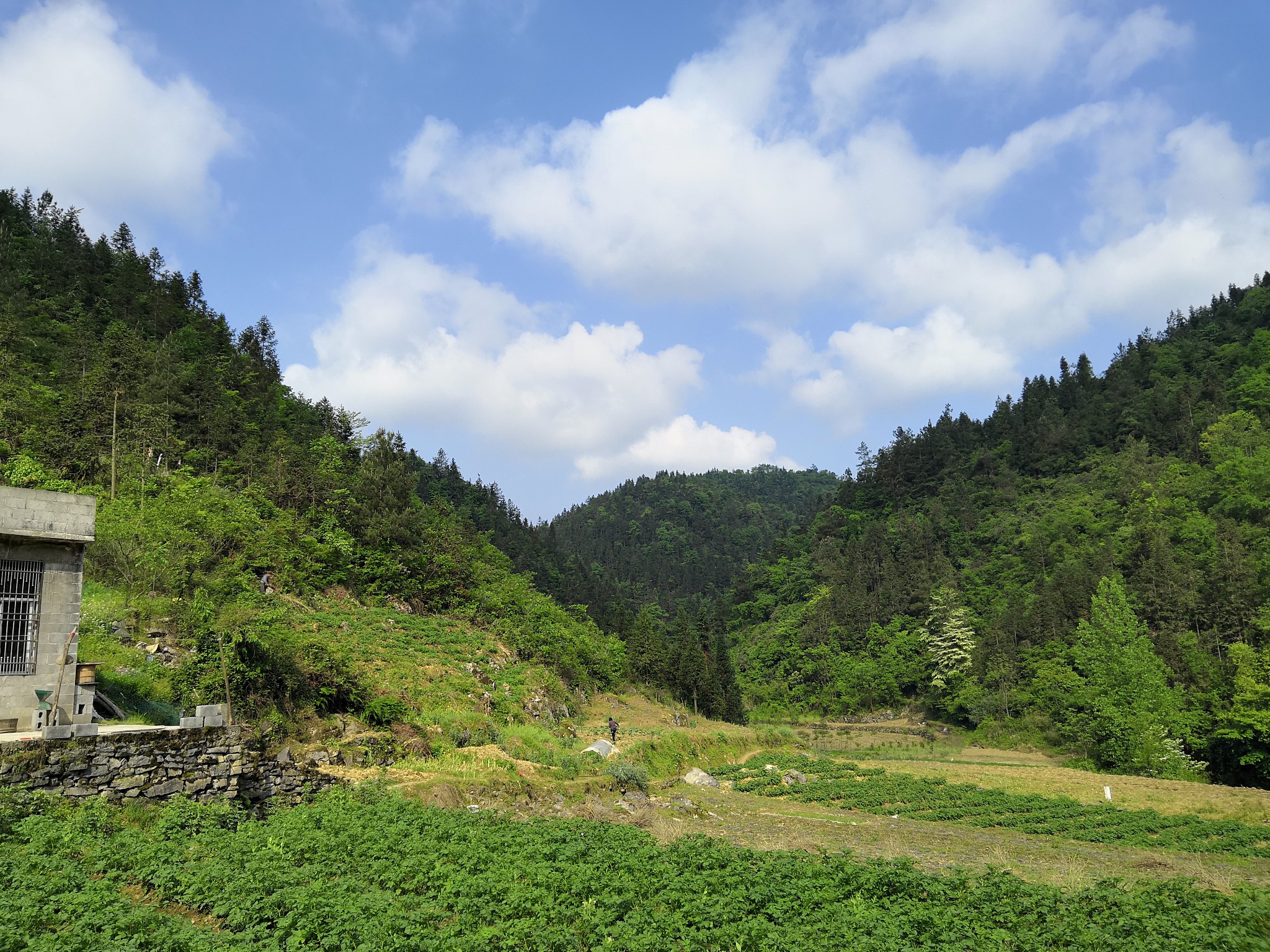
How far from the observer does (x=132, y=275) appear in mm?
61844

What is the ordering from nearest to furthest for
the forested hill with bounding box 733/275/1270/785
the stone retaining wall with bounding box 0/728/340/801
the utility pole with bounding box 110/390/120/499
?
the stone retaining wall with bounding box 0/728/340/801, the utility pole with bounding box 110/390/120/499, the forested hill with bounding box 733/275/1270/785

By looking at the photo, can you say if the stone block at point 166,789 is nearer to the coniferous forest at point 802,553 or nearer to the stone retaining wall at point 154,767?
the stone retaining wall at point 154,767

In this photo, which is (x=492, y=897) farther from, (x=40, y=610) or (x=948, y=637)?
(x=948, y=637)

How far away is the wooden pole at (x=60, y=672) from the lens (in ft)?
49.7

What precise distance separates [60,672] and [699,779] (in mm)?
22869

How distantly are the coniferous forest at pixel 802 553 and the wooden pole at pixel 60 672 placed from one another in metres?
4.03

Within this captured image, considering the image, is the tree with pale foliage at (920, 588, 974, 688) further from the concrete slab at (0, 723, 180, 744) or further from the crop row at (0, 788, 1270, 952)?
the concrete slab at (0, 723, 180, 744)

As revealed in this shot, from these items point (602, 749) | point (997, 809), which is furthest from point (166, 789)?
point (997, 809)

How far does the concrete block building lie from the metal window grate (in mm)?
13

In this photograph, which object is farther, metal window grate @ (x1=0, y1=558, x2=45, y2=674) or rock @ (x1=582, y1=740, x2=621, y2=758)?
rock @ (x1=582, y1=740, x2=621, y2=758)

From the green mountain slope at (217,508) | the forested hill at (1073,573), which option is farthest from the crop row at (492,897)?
the forested hill at (1073,573)

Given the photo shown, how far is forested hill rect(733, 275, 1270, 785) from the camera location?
156 ft

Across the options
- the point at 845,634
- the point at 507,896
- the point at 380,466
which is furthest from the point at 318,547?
the point at 845,634

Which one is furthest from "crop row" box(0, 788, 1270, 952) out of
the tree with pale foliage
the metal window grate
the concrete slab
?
the tree with pale foliage
